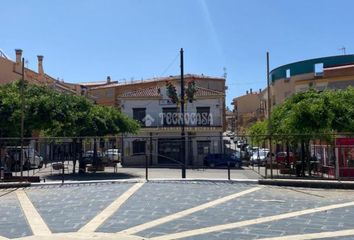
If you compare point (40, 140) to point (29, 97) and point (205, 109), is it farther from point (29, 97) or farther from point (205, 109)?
point (205, 109)

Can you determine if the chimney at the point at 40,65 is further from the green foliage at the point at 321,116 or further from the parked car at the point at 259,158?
the green foliage at the point at 321,116

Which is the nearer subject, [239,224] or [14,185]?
[239,224]

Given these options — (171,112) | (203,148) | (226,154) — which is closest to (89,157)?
(226,154)

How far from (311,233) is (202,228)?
2.22 metres

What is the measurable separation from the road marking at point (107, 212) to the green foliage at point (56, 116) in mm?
12249

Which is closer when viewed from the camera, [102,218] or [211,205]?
[102,218]

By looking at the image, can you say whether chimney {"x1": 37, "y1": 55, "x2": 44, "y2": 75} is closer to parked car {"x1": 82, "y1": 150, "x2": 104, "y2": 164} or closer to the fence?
the fence

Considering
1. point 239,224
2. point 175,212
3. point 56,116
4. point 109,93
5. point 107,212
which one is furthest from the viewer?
point 109,93

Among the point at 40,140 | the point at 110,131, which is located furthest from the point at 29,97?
the point at 40,140

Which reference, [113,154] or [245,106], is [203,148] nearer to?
[113,154]

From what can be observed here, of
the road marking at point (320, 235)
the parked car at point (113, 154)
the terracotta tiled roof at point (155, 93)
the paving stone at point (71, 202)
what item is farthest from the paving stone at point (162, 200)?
the terracotta tiled roof at point (155, 93)

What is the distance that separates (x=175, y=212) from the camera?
11.8 metres

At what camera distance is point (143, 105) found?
47.5 meters

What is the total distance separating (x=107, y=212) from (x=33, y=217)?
1809mm
